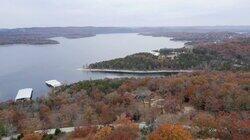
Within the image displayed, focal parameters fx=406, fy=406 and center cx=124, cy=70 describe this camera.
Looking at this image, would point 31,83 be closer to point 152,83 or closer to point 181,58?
point 152,83

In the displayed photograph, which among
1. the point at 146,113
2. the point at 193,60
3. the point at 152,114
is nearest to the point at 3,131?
the point at 146,113

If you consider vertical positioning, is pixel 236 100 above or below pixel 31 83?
above

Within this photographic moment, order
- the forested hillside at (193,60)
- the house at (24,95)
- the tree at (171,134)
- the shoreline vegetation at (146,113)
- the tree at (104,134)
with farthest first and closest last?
the forested hillside at (193,60)
the house at (24,95)
the shoreline vegetation at (146,113)
the tree at (104,134)
the tree at (171,134)

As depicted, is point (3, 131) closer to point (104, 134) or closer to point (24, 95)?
point (104, 134)

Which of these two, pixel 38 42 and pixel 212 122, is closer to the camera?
pixel 212 122

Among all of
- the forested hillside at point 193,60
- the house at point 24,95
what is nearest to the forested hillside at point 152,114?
the house at point 24,95

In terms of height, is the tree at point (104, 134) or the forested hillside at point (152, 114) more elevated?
the tree at point (104, 134)

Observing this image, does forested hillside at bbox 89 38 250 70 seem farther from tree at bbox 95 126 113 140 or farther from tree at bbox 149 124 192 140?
tree at bbox 149 124 192 140

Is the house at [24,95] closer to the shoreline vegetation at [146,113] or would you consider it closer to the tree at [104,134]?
the shoreline vegetation at [146,113]

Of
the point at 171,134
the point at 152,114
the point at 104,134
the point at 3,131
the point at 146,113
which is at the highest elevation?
the point at 171,134

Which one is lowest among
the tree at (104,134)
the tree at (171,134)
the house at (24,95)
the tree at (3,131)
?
the house at (24,95)


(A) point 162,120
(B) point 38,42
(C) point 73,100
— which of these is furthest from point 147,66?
(B) point 38,42
